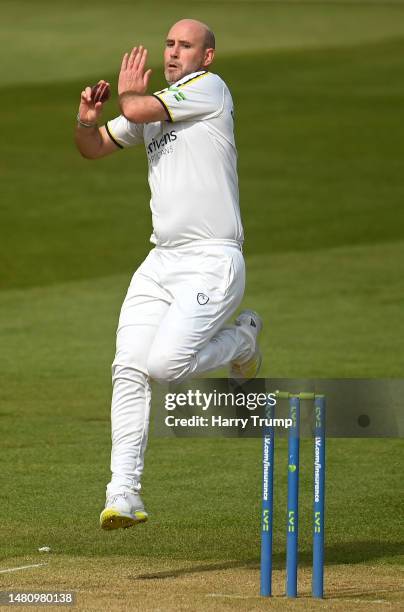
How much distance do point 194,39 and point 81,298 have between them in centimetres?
1215

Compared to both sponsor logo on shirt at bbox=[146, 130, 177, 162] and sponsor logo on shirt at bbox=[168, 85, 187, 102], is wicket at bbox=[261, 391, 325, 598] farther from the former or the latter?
sponsor logo on shirt at bbox=[168, 85, 187, 102]

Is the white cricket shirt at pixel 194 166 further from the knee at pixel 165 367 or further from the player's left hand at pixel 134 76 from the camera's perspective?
the knee at pixel 165 367

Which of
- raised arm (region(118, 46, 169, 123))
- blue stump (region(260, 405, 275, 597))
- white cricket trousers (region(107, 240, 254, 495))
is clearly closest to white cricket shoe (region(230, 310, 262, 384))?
white cricket trousers (region(107, 240, 254, 495))

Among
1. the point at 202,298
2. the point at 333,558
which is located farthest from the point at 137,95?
the point at 333,558

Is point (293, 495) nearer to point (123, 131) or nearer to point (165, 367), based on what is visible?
point (165, 367)

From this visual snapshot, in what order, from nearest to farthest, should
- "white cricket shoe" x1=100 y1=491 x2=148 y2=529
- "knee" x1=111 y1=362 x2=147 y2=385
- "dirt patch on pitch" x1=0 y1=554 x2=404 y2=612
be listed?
"dirt patch on pitch" x1=0 y1=554 x2=404 y2=612 < "white cricket shoe" x1=100 y1=491 x2=148 y2=529 < "knee" x1=111 y1=362 x2=147 y2=385

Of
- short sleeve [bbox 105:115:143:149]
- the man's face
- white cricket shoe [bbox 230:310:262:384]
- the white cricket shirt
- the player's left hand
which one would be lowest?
white cricket shoe [bbox 230:310:262:384]

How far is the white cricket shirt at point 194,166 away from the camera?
7.89 metres

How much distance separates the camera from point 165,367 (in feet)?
25.3

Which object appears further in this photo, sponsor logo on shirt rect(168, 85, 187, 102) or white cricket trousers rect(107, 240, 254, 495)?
sponsor logo on shirt rect(168, 85, 187, 102)

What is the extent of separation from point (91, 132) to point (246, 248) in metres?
15.1

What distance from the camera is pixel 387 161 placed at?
3012 centimetres

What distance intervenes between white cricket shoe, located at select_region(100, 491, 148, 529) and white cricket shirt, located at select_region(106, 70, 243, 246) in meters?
1.41

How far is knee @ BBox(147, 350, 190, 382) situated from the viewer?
770 cm
